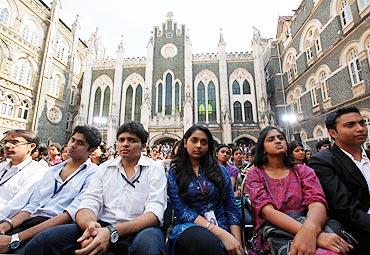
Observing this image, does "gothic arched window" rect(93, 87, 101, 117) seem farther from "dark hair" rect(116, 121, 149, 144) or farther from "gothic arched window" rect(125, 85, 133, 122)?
"dark hair" rect(116, 121, 149, 144)

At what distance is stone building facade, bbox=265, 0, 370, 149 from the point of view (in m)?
9.70

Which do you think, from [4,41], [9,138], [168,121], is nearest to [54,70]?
[4,41]

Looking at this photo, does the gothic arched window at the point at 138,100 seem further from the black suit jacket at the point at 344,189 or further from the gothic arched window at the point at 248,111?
the black suit jacket at the point at 344,189

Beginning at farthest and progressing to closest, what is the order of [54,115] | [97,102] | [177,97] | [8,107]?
[97,102] < [177,97] < [54,115] < [8,107]

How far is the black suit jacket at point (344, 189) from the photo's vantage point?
2.07 meters

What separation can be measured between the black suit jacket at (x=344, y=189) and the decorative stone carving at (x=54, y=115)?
67.8 ft

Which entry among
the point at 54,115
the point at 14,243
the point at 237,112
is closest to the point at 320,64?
the point at 237,112

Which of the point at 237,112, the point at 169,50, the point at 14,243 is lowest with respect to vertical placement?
the point at 14,243

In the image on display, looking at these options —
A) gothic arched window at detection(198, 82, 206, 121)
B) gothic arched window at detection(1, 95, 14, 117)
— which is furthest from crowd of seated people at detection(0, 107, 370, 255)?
gothic arched window at detection(198, 82, 206, 121)

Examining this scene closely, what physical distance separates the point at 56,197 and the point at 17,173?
812mm

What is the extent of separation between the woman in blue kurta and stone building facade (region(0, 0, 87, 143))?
57.6ft

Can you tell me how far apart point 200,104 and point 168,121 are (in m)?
3.75

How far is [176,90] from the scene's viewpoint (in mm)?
20672

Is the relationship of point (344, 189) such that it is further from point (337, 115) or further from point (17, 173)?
point (17, 173)
